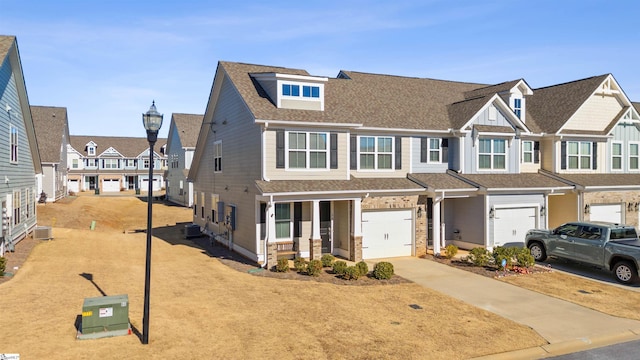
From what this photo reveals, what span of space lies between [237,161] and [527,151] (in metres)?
17.0

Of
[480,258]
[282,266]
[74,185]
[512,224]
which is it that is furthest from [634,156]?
[74,185]

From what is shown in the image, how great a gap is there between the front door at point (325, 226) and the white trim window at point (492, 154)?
926cm

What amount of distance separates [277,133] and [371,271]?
705cm

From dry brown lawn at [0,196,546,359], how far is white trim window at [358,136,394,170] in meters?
7.67

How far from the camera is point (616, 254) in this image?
16.3 m

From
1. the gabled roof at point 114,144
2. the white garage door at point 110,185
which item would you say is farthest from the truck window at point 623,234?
the white garage door at point 110,185

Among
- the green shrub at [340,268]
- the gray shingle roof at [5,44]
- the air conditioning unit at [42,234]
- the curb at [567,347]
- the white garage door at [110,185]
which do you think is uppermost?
the gray shingle roof at [5,44]

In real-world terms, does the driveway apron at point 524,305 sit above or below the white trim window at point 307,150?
below

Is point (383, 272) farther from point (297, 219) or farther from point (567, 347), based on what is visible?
point (567, 347)

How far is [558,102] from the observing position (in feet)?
88.4

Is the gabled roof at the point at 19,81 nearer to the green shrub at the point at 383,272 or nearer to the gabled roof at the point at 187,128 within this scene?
the green shrub at the point at 383,272

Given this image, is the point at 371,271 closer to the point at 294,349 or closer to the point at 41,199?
the point at 294,349

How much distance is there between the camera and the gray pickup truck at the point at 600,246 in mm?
15984

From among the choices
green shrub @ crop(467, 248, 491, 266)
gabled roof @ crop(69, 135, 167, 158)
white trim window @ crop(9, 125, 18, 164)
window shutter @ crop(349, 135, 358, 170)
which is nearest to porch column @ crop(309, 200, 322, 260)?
window shutter @ crop(349, 135, 358, 170)
